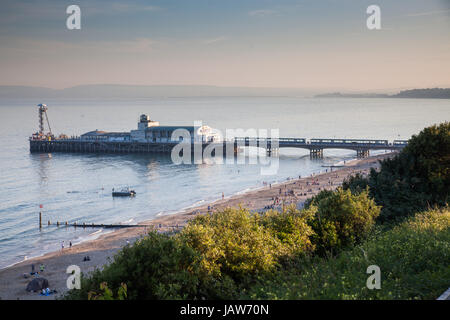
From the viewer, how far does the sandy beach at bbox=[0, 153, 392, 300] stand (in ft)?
80.0

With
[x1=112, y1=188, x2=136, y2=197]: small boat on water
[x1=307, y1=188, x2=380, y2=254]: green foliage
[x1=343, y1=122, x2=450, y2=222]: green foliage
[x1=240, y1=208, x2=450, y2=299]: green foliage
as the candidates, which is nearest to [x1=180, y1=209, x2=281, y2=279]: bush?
[x1=240, y1=208, x2=450, y2=299]: green foliage

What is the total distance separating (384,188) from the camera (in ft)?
75.5

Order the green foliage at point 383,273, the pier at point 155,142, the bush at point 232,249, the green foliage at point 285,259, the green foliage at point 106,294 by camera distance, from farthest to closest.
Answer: the pier at point 155,142 < the bush at point 232,249 < the green foliage at point 285,259 < the green foliage at point 383,273 < the green foliage at point 106,294

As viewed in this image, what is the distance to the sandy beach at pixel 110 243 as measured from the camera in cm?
2439

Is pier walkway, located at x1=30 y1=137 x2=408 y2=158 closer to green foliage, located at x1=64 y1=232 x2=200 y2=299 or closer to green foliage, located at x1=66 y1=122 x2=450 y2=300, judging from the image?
green foliage, located at x1=66 y1=122 x2=450 y2=300

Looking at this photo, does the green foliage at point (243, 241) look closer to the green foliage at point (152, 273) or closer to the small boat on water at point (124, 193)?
the green foliage at point (152, 273)

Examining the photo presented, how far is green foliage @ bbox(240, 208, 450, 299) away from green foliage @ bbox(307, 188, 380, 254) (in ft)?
4.48

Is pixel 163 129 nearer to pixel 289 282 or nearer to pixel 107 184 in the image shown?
pixel 107 184

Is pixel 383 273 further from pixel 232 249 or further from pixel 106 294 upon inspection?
pixel 106 294

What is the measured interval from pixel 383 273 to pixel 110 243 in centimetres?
2351

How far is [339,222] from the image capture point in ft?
56.7

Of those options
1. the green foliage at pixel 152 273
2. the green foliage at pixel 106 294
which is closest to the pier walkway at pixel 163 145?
the green foliage at pixel 152 273

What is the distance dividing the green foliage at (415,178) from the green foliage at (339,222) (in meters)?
4.19
